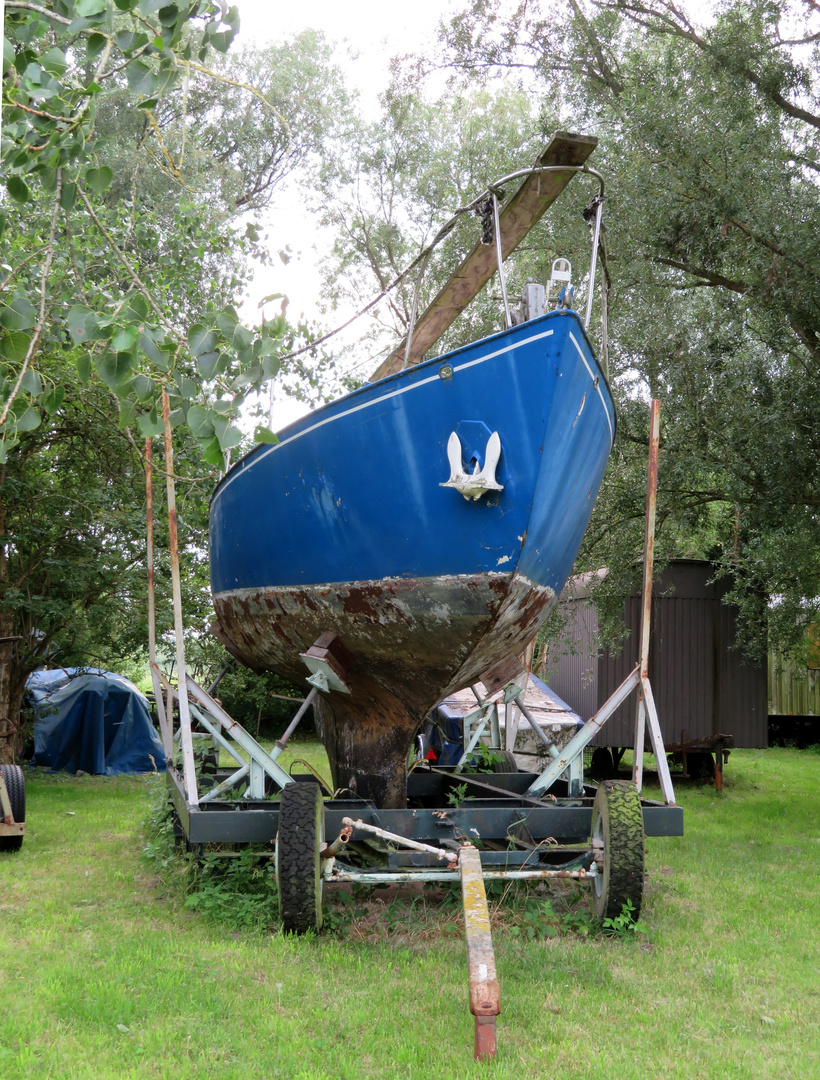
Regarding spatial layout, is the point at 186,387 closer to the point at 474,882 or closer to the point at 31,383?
the point at 31,383

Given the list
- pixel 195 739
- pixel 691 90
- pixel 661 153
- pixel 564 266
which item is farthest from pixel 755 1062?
pixel 691 90

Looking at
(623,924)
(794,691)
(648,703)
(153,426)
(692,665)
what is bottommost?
(794,691)

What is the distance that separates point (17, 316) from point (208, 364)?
0.58 metres

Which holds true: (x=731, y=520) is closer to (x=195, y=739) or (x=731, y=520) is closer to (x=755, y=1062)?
(x=195, y=739)

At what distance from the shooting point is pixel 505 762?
268 inches

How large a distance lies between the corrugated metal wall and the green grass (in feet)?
37.0

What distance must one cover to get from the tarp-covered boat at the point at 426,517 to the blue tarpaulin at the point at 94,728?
6523 millimetres

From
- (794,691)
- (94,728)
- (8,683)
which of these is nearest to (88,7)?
(8,683)

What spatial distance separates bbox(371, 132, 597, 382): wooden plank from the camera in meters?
4.81

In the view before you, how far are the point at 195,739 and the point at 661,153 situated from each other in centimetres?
631

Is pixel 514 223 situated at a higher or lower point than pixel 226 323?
higher

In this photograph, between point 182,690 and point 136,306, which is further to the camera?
point 182,690

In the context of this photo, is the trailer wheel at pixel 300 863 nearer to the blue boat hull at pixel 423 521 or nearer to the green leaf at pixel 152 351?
the blue boat hull at pixel 423 521

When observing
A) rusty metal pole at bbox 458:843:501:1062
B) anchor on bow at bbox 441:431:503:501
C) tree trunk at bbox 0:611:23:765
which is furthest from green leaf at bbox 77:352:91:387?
tree trunk at bbox 0:611:23:765
